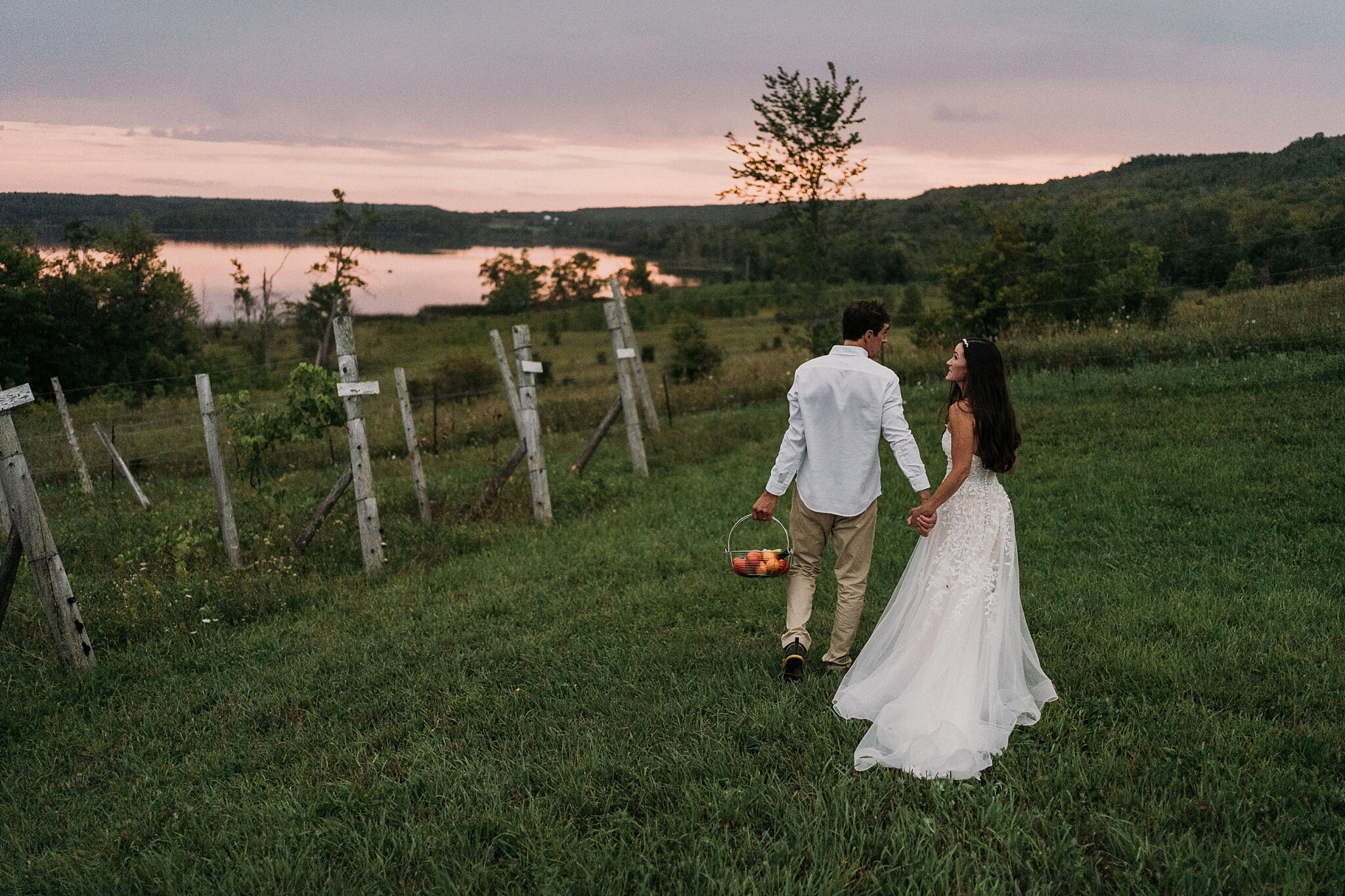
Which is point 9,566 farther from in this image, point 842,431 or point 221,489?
point 842,431

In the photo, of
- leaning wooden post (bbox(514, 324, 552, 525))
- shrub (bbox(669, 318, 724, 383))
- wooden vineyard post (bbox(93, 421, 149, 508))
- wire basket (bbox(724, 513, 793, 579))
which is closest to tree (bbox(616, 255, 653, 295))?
shrub (bbox(669, 318, 724, 383))

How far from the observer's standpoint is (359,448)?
9.16 m

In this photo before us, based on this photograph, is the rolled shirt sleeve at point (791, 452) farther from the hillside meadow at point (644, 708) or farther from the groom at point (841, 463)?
the hillside meadow at point (644, 708)

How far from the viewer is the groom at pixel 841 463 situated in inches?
195

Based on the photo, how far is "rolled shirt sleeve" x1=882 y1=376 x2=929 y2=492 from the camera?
479 centimetres

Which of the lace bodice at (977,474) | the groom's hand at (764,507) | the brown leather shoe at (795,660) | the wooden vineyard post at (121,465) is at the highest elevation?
the lace bodice at (977,474)

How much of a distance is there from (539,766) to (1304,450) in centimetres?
996

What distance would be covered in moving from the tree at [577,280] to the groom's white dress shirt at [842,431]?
262ft

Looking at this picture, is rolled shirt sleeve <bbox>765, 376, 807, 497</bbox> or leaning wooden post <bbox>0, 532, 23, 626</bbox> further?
leaning wooden post <bbox>0, 532, 23, 626</bbox>

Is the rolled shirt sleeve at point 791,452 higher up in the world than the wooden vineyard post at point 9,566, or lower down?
higher up

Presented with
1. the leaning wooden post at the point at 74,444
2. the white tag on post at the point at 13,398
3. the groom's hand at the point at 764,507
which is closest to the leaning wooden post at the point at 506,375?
the white tag on post at the point at 13,398

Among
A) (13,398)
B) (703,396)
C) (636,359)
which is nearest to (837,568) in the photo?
(13,398)

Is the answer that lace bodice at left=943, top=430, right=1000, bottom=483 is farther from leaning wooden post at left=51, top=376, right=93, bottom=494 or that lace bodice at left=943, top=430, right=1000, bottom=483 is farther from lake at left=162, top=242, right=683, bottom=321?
lake at left=162, top=242, right=683, bottom=321

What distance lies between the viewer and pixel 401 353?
68062 millimetres
